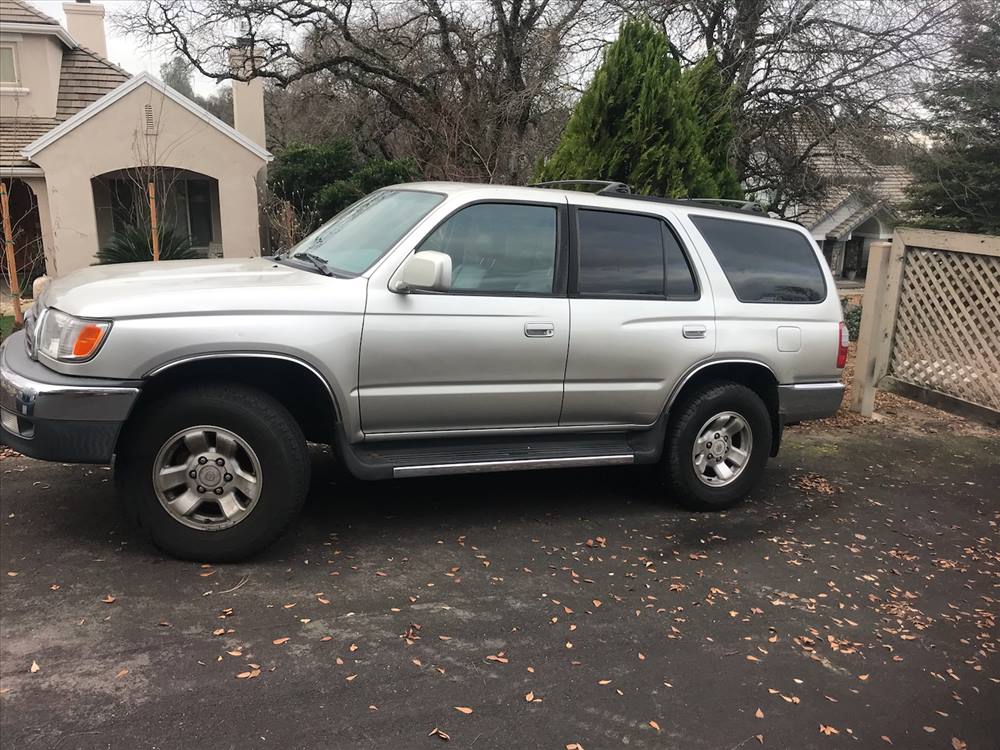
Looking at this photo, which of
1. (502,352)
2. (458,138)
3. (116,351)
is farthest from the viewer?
(458,138)

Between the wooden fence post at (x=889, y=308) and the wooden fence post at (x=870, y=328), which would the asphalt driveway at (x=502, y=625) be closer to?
the wooden fence post at (x=870, y=328)

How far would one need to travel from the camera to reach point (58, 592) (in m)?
3.64

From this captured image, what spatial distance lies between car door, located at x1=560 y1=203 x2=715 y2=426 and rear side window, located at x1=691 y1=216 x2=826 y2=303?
0.89 feet

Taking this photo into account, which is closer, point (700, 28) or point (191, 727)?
point (191, 727)

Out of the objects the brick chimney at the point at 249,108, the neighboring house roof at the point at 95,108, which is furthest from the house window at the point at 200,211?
the neighboring house roof at the point at 95,108

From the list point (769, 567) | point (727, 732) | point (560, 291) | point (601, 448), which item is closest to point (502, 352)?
point (560, 291)

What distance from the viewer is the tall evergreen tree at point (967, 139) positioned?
14.1 m

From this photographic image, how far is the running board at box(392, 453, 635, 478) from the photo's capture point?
13.6ft

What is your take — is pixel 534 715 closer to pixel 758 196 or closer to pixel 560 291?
pixel 560 291

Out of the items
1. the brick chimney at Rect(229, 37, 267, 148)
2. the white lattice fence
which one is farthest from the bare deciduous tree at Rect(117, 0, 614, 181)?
the white lattice fence

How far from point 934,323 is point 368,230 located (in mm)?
6069

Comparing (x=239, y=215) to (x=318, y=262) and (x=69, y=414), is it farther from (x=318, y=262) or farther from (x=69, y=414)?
(x=69, y=414)

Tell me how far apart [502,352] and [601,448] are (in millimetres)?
925

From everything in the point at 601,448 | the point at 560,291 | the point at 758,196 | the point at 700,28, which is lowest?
the point at 601,448
